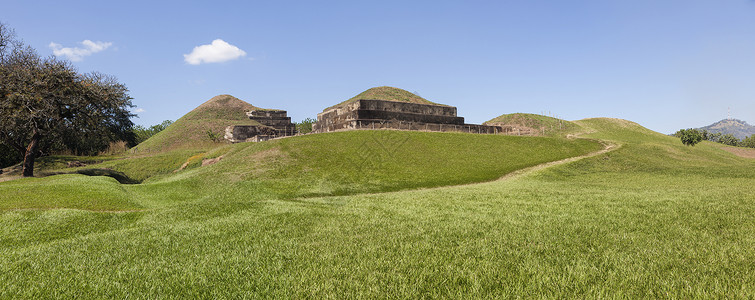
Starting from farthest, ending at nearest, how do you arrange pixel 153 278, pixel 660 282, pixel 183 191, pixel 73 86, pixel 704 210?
pixel 73 86 < pixel 183 191 < pixel 704 210 < pixel 153 278 < pixel 660 282

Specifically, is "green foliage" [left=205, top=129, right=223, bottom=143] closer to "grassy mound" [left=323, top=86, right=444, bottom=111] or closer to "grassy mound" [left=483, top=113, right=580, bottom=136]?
"grassy mound" [left=323, top=86, right=444, bottom=111]

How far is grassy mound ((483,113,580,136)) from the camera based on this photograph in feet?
241

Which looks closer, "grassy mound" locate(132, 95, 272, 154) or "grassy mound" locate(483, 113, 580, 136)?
"grassy mound" locate(132, 95, 272, 154)

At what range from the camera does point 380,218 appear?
9.44m

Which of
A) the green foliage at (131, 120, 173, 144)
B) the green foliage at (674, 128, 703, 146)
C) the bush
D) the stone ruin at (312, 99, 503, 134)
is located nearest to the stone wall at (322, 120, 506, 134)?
the stone ruin at (312, 99, 503, 134)

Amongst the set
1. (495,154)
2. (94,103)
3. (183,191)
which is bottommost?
(183,191)

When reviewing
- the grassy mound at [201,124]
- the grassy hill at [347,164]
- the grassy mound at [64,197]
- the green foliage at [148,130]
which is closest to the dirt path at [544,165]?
the grassy hill at [347,164]

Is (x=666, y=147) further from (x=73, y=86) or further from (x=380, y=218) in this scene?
(x=73, y=86)

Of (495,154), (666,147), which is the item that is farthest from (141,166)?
(666,147)

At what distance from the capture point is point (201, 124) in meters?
76.9

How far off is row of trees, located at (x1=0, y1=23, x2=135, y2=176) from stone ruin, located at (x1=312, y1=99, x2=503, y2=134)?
2471cm

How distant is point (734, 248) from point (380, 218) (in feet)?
22.6

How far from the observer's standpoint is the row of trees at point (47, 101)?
21.6 meters

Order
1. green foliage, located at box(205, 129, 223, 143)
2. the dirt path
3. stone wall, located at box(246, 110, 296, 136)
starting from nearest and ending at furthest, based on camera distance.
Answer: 1. the dirt path
2. green foliage, located at box(205, 129, 223, 143)
3. stone wall, located at box(246, 110, 296, 136)
